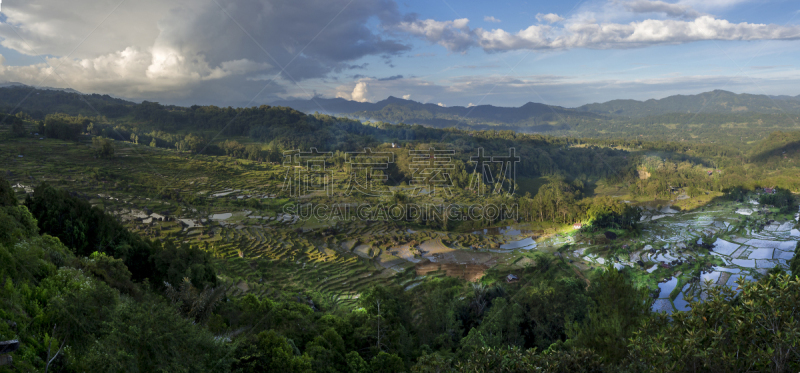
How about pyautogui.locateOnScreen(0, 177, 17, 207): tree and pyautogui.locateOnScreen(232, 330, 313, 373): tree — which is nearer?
pyautogui.locateOnScreen(232, 330, 313, 373): tree

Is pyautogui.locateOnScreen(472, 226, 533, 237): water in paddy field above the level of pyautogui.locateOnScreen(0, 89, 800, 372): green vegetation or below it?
below

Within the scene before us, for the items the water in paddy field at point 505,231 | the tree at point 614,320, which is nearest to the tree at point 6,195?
the tree at point 614,320

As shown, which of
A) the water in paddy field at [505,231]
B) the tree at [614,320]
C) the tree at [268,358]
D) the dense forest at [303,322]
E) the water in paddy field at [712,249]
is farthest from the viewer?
the water in paddy field at [505,231]

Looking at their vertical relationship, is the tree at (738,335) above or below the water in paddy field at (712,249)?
above

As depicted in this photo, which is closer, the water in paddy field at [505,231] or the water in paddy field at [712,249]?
the water in paddy field at [712,249]

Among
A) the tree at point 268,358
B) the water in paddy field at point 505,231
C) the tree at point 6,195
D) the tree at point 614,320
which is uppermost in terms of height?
the tree at point 6,195

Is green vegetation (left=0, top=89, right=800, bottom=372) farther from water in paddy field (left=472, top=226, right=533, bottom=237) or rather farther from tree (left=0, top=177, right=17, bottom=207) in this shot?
water in paddy field (left=472, top=226, right=533, bottom=237)

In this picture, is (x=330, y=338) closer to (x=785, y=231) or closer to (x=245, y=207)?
(x=245, y=207)

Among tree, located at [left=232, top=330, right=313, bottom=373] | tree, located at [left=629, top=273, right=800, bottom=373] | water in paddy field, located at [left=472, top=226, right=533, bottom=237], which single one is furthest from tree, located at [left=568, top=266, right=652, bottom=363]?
water in paddy field, located at [left=472, top=226, right=533, bottom=237]

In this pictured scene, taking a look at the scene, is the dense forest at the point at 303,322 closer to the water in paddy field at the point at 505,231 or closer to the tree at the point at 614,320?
the tree at the point at 614,320

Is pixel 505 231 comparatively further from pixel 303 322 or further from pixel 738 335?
pixel 738 335

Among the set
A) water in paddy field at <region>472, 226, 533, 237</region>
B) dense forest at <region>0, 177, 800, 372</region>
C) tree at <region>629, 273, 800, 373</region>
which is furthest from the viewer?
water in paddy field at <region>472, 226, 533, 237</region>
